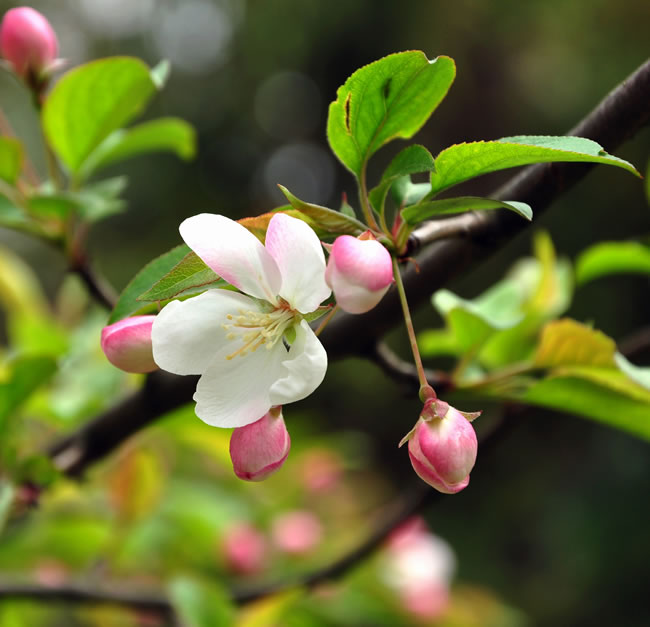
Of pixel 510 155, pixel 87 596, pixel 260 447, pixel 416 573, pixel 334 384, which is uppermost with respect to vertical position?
pixel 510 155

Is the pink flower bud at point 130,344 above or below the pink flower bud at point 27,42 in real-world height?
below

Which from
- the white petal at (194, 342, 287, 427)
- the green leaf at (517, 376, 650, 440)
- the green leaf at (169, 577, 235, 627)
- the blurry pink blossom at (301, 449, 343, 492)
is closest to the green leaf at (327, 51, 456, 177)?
the white petal at (194, 342, 287, 427)

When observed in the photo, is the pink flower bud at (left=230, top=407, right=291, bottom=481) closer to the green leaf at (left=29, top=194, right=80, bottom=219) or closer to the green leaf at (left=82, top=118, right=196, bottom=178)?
the green leaf at (left=29, top=194, right=80, bottom=219)

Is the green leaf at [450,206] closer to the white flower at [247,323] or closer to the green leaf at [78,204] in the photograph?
the white flower at [247,323]

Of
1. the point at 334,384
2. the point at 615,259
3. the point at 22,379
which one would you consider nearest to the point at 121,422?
the point at 22,379

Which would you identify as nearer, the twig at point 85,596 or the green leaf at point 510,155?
the green leaf at point 510,155

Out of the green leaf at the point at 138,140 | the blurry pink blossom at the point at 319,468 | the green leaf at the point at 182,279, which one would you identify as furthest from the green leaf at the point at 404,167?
the blurry pink blossom at the point at 319,468

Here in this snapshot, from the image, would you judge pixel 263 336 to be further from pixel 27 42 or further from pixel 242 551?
pixel 242 551
